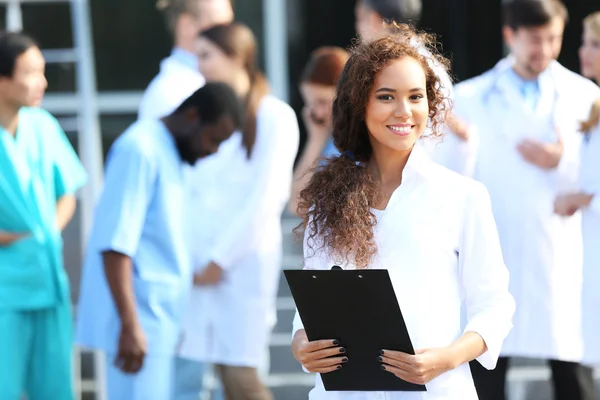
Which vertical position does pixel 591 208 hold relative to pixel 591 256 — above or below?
above

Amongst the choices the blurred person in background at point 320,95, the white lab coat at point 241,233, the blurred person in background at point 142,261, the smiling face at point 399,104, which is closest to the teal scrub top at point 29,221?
the blurred person in background at point 142,261

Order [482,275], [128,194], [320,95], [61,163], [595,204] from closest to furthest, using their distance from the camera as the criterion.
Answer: [482,275]
[128,194]
[595,204]
[61,163]
[320,95]

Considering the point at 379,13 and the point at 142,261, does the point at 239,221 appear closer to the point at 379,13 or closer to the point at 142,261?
the point at 142,261

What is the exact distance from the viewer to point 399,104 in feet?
8.15

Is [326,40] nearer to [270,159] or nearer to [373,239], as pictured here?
[270,159]

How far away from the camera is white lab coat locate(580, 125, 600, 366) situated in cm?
404

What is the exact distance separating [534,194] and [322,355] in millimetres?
2007

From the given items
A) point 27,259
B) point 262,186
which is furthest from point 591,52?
point 27,259

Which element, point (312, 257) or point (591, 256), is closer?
point (312, 257)

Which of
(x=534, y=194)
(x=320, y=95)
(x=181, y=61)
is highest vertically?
(x=181, y=61)

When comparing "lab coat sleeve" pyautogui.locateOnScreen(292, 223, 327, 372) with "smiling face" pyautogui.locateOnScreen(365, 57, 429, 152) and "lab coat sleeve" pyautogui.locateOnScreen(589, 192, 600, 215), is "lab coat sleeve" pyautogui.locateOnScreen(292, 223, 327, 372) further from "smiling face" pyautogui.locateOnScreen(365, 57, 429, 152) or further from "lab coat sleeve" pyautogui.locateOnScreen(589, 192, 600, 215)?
"lab coat sleeve" pyautogui.locateOnScreen(589, 192, 600, 215)

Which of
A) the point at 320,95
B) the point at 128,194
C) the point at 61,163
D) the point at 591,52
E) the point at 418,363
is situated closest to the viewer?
the point at 418,363

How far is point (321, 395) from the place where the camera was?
2514 millimetres

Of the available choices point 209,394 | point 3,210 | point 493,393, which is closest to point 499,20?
point 209,394
